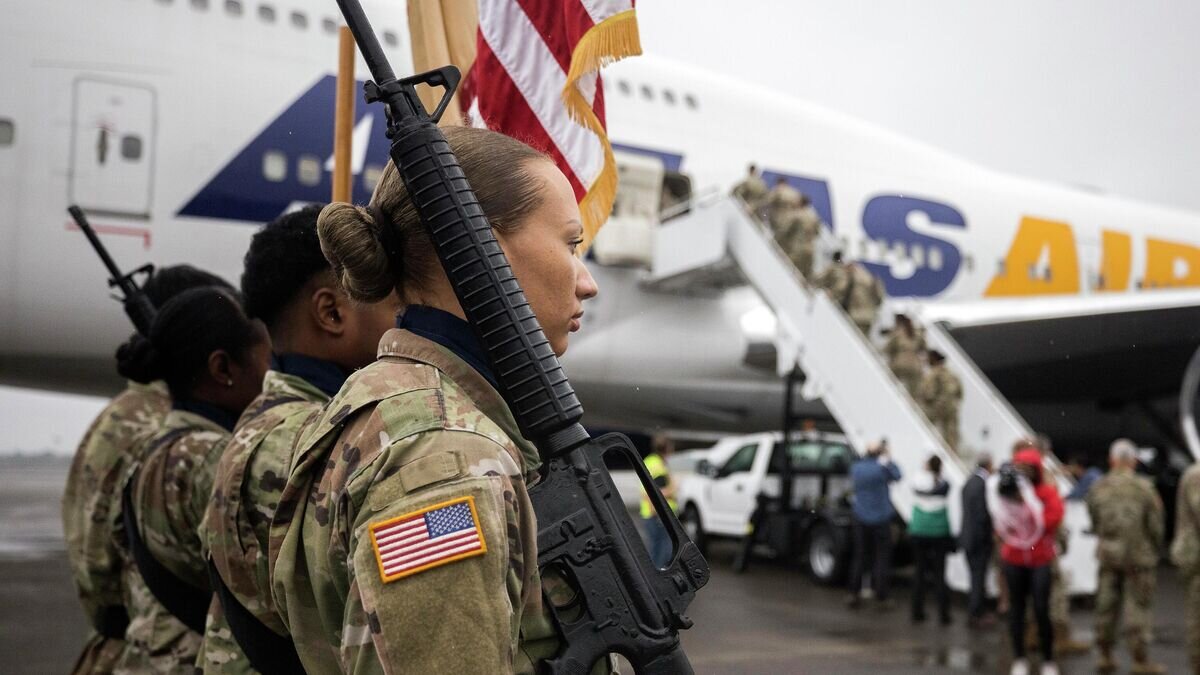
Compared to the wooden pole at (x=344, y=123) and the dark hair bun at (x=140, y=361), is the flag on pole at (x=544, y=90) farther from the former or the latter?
the dark hair bun at (x=140, y=361)

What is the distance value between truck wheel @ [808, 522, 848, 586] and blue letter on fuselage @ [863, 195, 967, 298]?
348 cm

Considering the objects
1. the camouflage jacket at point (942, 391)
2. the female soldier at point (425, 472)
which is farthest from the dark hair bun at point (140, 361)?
the camouflage jacket at point (942, 391)

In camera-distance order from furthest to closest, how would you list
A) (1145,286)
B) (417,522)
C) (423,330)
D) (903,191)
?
(1145,286) < (903,191) < (423,330) < (417,522)

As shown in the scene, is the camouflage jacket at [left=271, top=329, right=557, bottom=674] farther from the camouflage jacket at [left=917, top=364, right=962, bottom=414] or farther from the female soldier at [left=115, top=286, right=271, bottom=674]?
the camouflage jacket at [left=917, top=364, right=962, bottom=414]

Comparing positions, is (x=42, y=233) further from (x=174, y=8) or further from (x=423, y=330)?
(x=423, y=330)

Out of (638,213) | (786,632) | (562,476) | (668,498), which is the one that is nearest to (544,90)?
(562,476)

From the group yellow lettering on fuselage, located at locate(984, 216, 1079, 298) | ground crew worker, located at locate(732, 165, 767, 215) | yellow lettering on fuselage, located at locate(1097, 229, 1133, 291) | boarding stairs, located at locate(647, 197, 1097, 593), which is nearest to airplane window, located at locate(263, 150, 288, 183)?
boarding stairs, located at locate(647, 197, 1097, 593)

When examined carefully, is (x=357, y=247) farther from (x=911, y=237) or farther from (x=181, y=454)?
(x=911, y=237)

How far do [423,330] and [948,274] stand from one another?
38.0ft

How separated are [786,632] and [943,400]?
2.82m

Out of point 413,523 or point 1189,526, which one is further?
point 1189,526

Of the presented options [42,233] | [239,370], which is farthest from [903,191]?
[239,370]

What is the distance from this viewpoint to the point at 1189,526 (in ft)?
17.5

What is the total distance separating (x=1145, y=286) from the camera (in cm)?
1403
